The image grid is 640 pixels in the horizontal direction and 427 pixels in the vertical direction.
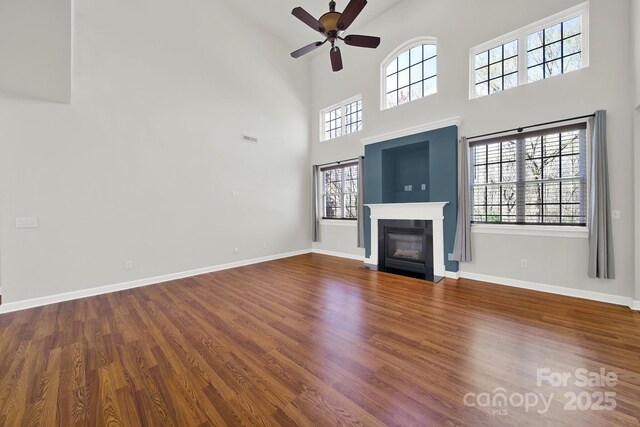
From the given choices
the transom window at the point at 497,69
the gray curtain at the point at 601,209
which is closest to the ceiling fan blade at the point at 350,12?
the transom window at the point at 497,69

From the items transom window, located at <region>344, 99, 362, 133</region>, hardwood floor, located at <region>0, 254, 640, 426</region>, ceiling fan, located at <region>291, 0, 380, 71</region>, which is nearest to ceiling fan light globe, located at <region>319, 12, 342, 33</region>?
ceiling fan, located at <region>291, 0, 380, 71</region>

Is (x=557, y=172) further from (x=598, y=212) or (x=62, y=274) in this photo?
(x=62, y=274)

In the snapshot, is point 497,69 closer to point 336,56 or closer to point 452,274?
point 336,56

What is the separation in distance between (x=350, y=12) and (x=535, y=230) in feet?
12.7

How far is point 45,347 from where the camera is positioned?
7.22 ft

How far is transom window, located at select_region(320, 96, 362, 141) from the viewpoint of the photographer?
6.01m

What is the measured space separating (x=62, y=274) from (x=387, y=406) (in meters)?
4.40

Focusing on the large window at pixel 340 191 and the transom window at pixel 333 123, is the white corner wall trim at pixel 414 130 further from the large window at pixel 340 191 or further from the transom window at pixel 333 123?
the transom window at pixel 333 123

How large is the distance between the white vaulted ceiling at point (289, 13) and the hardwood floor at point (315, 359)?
18.5 feet

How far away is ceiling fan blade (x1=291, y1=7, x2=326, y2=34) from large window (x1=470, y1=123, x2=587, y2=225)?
3.02 metres

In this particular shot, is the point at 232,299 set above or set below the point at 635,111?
below

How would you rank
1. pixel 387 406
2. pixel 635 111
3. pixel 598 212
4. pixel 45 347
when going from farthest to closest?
pixel 598 212 < pixel 635 111 < pixel 45 347 < pixel 387 406

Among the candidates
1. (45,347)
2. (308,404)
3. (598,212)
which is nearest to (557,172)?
(598,212)

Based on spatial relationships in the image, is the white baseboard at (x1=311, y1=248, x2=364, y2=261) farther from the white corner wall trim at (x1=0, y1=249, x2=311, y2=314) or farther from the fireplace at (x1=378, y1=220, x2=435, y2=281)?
the white corner wall trim at (x1=0, y1=249, x2=311, y2=314)
